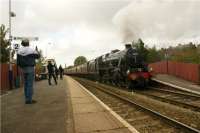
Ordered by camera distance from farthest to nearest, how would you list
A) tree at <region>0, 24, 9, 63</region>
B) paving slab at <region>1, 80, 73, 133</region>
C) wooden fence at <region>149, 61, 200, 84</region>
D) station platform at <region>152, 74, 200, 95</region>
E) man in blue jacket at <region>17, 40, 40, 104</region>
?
tree at <region>0, 24, 9, 63</region>, wooden fence at <region>149, 61, 200, 84</region>, station platform at <region>152, 74, 200, 95</region>, man in blue jacket at <region>17, 40, 40, 104</region>, paving slab at <region>1, 80, 73, 133</region>

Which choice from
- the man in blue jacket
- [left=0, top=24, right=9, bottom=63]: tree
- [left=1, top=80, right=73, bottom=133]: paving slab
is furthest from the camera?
[left=0, top=24, right=9, bottom=63]: tree

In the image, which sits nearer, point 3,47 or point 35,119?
point 35,119

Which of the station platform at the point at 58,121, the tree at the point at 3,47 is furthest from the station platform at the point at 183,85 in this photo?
the tree at the point at 3,47

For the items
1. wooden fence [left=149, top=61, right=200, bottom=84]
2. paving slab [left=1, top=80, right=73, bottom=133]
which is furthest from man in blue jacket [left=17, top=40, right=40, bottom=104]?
wooden fence [left=149, top=61, right=200, bottom=84]

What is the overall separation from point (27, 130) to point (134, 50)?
64.3 ft

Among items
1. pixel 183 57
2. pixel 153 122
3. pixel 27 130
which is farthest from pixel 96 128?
pixel 183 57

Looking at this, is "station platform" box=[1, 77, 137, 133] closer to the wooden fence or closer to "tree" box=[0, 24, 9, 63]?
the wooden fence

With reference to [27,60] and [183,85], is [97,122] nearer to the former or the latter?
[27,60]

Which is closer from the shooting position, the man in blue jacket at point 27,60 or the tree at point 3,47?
the man in blue jacket at point 27,60

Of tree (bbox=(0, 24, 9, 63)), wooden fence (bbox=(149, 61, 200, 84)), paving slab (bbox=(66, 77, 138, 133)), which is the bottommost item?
paving slab (bbox=(66, 77, 138, 133))

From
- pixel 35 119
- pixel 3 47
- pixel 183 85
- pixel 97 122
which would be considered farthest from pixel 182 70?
pixel 35 119

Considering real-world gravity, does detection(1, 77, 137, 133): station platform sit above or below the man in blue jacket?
below

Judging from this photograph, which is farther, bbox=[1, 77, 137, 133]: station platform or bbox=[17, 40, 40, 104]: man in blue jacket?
bbox=[17, 40, 40, 104]: man in blue jacket

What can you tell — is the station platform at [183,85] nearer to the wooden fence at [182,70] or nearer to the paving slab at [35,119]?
the wooden fence at [182,70]
